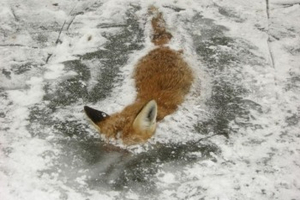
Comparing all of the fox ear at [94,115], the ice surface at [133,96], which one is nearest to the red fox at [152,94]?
the fox ear at [94,115]

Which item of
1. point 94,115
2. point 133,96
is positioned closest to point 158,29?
point 133,96

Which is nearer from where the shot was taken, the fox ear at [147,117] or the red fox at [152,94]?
the fox ear at [147,117]

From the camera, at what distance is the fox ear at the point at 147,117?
3.65 metres

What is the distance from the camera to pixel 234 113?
457 cm

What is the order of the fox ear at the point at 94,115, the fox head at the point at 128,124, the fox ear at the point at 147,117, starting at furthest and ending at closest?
1. the fox ear at the point at 94,115
2. the fox head at the point at 128,124
3. the fox ear at the point at 147,117

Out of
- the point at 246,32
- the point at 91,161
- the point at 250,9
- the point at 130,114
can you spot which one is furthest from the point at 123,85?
the point at 250,9

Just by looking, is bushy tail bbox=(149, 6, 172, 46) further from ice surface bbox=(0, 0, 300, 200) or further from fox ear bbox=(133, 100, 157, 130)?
fox ear bbox=(133, 100, 157, 130)

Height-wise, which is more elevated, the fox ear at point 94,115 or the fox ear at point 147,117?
the fox ear at point 147,117

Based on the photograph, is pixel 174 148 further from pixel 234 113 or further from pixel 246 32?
pixel 246 32

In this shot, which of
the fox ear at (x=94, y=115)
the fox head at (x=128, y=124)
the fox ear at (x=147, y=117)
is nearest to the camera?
the fox ear at (x=147, y=117)

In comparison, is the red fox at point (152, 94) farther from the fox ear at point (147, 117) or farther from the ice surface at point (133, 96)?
the ice surface at point (133, 96)

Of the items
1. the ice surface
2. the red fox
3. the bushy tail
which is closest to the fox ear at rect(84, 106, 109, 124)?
the red fox

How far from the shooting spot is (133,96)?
473cm

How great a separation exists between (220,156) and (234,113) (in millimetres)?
750
